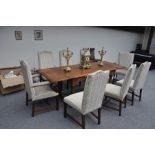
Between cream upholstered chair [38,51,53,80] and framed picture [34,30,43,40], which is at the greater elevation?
A: framed picture [34,30,43,40]

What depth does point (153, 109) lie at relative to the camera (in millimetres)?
3117

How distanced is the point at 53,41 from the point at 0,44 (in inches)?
58.8

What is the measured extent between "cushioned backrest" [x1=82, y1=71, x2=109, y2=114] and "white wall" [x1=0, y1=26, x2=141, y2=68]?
284cm

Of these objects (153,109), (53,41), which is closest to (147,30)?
(53,41)

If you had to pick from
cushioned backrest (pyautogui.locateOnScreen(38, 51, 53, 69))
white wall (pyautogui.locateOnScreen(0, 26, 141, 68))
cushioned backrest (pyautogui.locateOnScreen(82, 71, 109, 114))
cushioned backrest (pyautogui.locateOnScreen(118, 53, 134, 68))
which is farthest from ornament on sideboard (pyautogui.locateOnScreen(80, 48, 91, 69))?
white wall (pyautogui.locateOnScreen(0, 26, 141, 68))

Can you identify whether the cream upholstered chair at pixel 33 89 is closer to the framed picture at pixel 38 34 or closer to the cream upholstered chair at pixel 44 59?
the cream upholstered chair at pixel 44 59

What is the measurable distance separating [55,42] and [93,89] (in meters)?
3.06

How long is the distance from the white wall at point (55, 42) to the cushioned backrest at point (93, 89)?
2841 mm

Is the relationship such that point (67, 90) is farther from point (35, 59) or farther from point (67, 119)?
point (35, 59)

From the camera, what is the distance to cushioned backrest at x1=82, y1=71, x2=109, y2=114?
205cm

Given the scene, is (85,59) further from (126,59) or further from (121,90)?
(126,59)

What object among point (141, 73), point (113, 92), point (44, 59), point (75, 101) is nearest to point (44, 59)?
point (44, 59)

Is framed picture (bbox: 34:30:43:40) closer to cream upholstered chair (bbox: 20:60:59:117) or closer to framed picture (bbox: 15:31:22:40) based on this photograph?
framed picture (bbox: 15:31:22:40)

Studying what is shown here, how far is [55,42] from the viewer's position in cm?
479
